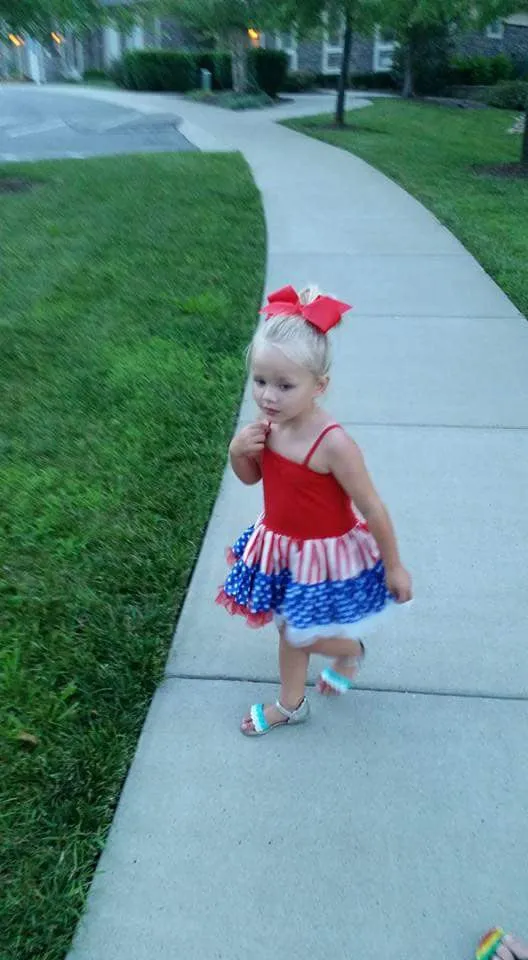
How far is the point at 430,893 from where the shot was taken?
6.73ft

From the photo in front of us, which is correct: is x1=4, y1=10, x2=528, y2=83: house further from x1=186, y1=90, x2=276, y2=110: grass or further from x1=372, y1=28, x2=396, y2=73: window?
x1=186, y1=90, x2=276, y2=110: grass

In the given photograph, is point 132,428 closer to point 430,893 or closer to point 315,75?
point 430,893

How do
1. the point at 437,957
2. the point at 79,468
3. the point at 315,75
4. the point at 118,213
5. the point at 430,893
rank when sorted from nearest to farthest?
the point at 437,957 < the point at 430,893 < the point at 79,468 < the point at 118,213 < the point at 315,75

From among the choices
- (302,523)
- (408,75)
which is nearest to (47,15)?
(302,523)

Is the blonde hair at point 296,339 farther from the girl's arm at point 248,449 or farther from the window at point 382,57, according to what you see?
the window at point 382,57

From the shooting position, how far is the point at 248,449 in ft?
7.32

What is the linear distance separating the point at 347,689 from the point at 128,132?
52.6 ft

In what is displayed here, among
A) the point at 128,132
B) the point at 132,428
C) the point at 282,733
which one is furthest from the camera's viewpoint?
the point at 128,132

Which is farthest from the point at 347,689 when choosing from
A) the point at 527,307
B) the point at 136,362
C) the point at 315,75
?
the point at 315,75

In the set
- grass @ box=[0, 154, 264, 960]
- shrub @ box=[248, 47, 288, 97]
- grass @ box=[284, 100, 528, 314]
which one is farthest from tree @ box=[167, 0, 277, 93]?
grass @ box=[0, 154, 264, 960]

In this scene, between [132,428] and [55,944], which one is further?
[132,428]

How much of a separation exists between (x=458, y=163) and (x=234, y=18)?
10397 mm

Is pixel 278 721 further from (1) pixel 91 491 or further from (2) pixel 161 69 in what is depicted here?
(2) pixel 161 69

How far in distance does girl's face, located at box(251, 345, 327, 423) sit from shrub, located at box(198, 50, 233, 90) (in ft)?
88.0
